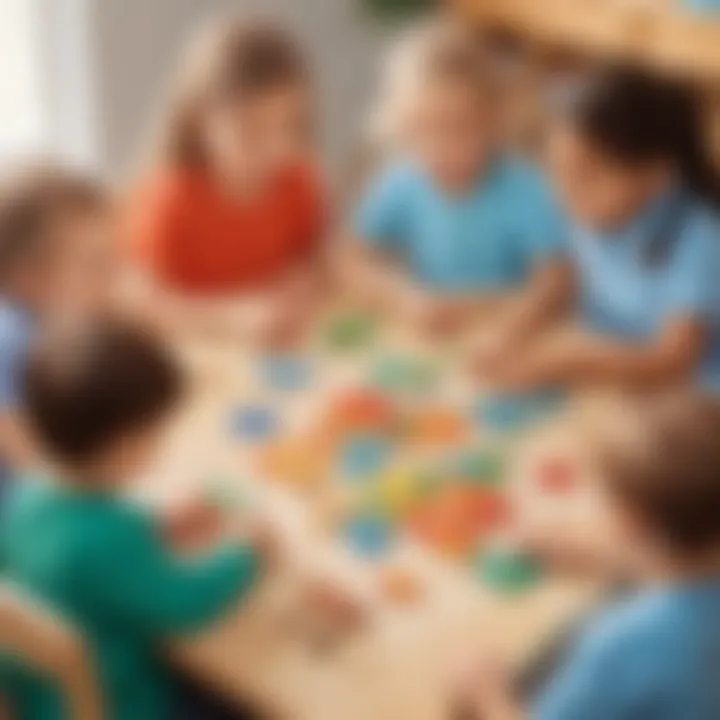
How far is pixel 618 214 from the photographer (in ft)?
4.32

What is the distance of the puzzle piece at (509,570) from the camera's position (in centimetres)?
95

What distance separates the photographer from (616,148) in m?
1.29

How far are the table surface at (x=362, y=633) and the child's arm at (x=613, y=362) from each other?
0.48 ft

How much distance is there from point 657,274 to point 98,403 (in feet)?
1.90

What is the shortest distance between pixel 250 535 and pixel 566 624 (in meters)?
0.23

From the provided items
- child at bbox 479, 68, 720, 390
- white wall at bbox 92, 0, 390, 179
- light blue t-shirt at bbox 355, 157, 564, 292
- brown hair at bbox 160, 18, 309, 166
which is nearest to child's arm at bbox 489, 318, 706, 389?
child at bbox 479, 68, 720, 390

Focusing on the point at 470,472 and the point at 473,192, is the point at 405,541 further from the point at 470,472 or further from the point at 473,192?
the point at 473,192

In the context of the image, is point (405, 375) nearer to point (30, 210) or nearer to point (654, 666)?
point (30, 210)

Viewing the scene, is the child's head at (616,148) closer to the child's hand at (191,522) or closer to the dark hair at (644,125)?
the dark hair at (644,125)

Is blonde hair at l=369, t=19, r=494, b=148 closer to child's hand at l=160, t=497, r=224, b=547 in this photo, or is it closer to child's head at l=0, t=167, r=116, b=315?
child's head at l=0, t=167, r=116, b=315

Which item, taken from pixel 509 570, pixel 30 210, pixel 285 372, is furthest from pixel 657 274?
pixel 30 210

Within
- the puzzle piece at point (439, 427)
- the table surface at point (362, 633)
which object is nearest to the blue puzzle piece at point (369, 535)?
the table surface at point (362, 633)

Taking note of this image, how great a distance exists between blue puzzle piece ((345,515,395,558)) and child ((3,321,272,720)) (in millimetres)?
59

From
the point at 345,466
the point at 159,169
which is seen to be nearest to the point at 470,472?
the point at 345,466
